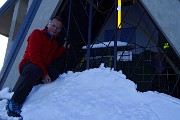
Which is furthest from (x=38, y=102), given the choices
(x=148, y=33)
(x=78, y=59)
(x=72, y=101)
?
(x=148, y=33)

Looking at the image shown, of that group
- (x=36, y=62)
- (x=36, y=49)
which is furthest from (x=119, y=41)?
(x=36, y=62)

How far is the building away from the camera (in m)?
4.14

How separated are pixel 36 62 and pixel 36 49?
233 mm

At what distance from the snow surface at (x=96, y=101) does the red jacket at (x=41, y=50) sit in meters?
0.44

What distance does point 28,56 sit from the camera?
3.71 meters

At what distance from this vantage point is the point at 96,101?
3.12 metres

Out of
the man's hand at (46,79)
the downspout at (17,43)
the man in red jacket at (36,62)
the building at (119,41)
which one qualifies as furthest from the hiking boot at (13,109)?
the downspout at (17,43)

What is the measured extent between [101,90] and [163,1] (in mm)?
2081

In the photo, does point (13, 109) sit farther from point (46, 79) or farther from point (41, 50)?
point (41, 50)

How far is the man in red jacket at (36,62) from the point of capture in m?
3.42

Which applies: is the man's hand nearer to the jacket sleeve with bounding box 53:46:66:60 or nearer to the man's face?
the jacket sleeve with bounding box 53:46:66:60

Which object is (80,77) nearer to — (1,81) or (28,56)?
(28,56)

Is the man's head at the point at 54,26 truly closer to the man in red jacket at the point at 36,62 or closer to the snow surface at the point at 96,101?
the man in red jacket at the point at 36,62

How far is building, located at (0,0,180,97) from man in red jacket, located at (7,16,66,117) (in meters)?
0.75
